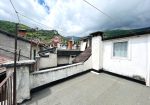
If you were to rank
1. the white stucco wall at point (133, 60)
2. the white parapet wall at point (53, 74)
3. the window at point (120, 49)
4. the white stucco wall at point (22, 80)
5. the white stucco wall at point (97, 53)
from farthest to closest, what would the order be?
the white stucco wall at point (97, 53) < the window at point (120, 49) < the white stucco wall at point (133, 60) < the white parapet wall at point (53, 74) < the white stucco wall at point (22, 80)

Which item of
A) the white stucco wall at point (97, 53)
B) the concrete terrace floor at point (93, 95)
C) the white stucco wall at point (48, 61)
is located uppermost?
the white stucco wall at point (97, 53)

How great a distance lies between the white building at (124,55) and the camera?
5.06 m

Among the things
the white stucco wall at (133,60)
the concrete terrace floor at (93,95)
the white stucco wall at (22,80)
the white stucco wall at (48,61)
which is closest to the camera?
the white stucco wall at (22,80)

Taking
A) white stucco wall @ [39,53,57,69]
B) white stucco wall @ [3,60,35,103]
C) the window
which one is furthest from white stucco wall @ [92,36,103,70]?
white stucco wall @ [39,53,57,69]

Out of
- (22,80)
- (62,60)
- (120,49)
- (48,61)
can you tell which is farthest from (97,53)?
(62,60)

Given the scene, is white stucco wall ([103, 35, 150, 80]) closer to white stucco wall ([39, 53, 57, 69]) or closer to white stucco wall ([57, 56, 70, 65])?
white stucco wall ([39, 53, 57, 69])

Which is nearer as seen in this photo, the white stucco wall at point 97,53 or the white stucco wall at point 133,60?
the white stucco wall at point 133,60

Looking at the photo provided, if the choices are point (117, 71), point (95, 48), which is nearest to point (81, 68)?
point (95, 48)

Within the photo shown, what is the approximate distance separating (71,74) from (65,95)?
7.35 feet

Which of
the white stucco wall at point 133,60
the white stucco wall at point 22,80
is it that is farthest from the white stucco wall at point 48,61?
the white stucco wall at point 22,80

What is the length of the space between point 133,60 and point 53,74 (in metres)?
4.46

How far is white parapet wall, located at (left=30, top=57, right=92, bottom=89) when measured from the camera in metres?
4.30

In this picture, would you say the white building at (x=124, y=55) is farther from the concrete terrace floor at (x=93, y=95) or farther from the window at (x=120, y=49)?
the concrete terrace floor at (x=93, y=95)

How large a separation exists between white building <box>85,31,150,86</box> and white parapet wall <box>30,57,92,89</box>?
4.37ft
